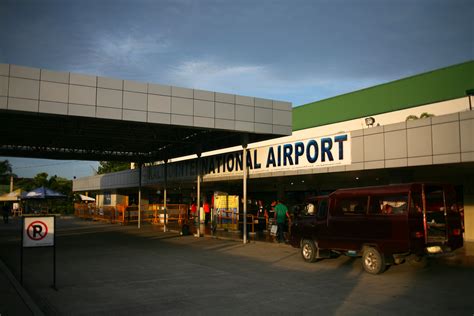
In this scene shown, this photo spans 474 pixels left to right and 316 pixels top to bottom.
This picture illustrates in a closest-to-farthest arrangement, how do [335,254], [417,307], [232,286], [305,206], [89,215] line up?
[417,307]
[232,286]
[335,254]
[305,206]
[89,215]

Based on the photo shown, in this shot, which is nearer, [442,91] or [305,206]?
[305,206]

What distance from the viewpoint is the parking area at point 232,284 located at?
832 centimetres

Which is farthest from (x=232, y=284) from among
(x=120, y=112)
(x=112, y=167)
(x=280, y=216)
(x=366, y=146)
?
(x=112, y=167)

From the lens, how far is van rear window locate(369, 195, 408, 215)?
11.9 m

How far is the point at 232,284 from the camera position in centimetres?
1066

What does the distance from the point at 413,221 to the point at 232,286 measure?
4.87m

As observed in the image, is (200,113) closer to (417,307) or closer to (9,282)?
(9,282)

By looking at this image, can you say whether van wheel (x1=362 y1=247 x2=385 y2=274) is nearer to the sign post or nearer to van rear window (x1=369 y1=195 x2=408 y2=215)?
van rear window (x1=369 y1=195 x2=408 y2=215)

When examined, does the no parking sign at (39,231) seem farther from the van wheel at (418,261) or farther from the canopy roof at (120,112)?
the van wheel at (418,261)

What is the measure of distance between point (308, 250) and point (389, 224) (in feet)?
11.1

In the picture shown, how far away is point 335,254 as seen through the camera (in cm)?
1469

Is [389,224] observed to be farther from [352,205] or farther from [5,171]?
[5,171]

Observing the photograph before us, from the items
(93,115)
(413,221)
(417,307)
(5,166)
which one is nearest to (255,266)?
(413,221)

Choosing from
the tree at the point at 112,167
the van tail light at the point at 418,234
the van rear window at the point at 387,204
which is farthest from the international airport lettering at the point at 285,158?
the tree at the point at 112,167
